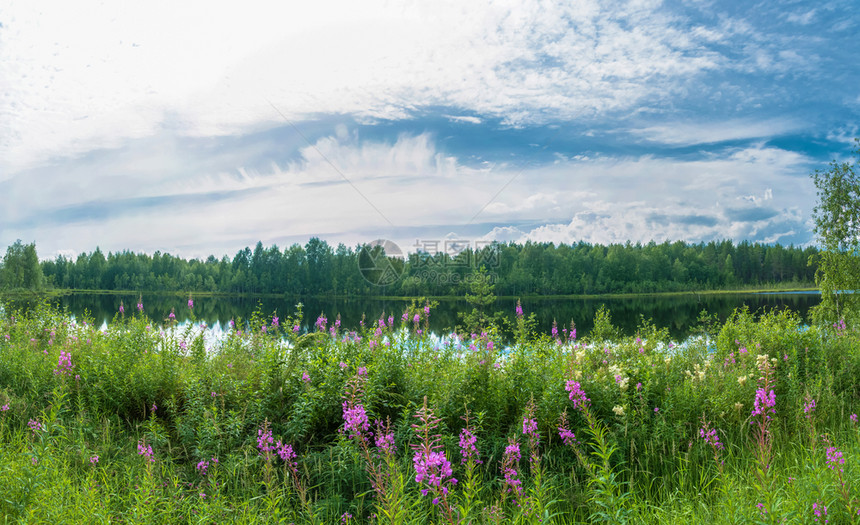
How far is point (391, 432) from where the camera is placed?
323cm

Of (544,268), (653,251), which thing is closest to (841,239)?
(544,268)

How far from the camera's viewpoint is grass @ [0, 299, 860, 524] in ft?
10.7

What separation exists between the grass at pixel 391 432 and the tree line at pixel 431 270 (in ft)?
170

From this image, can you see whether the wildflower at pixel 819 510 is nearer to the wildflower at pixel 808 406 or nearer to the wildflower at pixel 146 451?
the wildflower at pixel 808 406

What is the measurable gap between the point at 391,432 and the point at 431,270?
62082 mm

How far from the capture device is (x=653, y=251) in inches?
3679

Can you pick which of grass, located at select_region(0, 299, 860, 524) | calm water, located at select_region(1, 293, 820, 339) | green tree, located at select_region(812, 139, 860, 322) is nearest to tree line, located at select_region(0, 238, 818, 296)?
calm water, located at select_region(1, 293, 820, 339)

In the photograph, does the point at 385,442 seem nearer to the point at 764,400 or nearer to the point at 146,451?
the point at 764,400

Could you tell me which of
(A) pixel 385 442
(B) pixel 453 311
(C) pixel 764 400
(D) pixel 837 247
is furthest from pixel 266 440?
(B) pixel 453 311

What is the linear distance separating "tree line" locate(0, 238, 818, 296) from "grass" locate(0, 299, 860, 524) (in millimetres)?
51910

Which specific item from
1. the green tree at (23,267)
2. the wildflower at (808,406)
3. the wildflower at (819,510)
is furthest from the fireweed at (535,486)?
the green tree at (23,267)

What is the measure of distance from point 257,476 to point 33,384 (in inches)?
169

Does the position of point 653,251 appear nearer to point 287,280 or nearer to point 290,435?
point 287,280

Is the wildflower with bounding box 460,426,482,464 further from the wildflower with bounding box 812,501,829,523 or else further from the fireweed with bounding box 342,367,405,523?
the wildflower with bounding box 812,501,829,523
